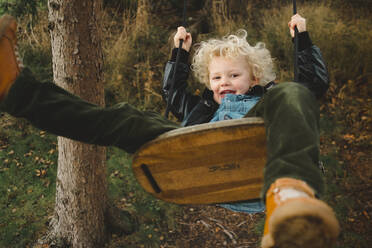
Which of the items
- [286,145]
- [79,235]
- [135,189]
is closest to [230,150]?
[286,145]

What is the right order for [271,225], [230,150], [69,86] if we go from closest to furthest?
[271,225] < [230,150] < [69,86]

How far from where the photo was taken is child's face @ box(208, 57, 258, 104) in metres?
2.11

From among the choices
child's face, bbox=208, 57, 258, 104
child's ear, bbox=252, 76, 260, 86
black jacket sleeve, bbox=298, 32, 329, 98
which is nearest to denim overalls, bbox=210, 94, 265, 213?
child's face, bbox=208, 57, 258, 104

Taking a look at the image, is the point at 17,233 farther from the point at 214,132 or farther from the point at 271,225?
the point at 271,225

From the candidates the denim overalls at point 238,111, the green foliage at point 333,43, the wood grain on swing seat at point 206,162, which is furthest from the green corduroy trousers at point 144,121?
the green foliage at point 333,43

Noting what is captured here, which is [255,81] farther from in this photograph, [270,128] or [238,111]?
[270,128]

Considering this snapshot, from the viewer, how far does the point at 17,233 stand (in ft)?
9.69

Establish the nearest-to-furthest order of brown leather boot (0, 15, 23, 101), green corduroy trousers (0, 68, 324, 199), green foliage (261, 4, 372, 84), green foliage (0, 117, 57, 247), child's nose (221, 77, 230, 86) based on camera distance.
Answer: green corduroy trousers (0, 68, 324, 199) < brown leather boot (0, 15, 23, 101) < child's nose (221, 77, 230, 86) < green foliage (0, 117, 57, 247) < green foliage (261, 4, 372, 84)

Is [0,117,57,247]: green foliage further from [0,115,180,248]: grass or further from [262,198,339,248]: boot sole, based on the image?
[262,198,339,248]: boot sole

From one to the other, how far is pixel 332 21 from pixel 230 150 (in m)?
4.89

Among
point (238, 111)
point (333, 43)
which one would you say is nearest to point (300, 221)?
point (238, 111)

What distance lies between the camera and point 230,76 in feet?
7.04

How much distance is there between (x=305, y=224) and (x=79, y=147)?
1.98 m

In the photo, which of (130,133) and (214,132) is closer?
(214,132)
